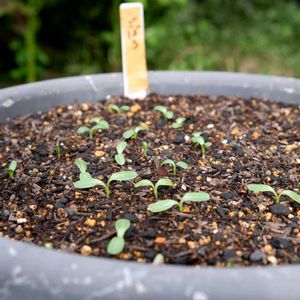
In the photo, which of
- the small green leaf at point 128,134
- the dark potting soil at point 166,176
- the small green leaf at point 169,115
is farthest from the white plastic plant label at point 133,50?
the small green leaf at point 128,134

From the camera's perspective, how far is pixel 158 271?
1.85ft

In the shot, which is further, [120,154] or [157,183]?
[120,154]

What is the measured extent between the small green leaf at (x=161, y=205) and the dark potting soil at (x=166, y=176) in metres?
0.02

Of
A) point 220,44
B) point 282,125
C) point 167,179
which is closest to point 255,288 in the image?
point 167,179

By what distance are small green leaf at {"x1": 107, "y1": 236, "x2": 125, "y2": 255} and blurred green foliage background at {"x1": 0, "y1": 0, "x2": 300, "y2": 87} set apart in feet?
5.55

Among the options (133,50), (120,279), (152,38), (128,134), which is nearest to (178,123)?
(128,134)

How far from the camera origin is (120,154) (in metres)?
1.00

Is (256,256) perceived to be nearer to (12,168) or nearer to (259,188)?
(259,188)

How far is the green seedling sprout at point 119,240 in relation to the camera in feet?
2.29

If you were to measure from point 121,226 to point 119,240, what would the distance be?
0.03 meters

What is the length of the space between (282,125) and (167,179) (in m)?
0.48

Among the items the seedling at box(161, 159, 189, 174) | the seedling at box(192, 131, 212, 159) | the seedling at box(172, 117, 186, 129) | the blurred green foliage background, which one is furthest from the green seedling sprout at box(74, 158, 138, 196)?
the blurred green foliage background

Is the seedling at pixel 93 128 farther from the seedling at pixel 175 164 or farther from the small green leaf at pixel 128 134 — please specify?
the seedling at pixel 175 164

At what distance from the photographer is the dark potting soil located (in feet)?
2.45
